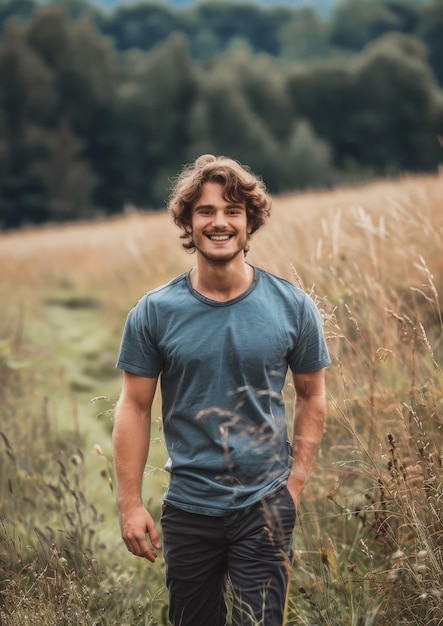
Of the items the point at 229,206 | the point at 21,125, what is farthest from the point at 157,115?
the point at 229,206

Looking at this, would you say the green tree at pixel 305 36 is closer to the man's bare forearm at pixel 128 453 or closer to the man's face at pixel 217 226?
the man's face at pixel 217 226

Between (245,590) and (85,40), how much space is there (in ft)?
139

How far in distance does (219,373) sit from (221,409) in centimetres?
11

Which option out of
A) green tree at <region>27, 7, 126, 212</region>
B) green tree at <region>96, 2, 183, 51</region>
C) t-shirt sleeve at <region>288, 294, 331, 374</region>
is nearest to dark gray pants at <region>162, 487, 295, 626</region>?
t-shirt sleeve at <region>288, 294, 331, 374</region>

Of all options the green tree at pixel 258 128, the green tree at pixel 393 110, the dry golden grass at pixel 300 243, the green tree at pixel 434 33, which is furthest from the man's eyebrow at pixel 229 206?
the green tree at pixel 434 33

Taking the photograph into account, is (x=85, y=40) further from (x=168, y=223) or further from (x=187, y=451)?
(x=187, y=451)

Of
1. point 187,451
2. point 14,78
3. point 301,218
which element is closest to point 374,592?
point 187,451

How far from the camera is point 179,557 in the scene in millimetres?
2639

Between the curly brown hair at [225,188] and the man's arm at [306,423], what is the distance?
23.2 inches

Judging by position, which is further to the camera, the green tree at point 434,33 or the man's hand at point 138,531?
the green tree at point 434,33

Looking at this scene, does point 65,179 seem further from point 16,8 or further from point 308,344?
point 308,344

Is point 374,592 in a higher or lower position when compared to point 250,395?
lower

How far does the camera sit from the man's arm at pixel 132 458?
265 cm

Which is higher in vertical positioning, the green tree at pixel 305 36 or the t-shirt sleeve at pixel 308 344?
the green tree at pixel 305 36
